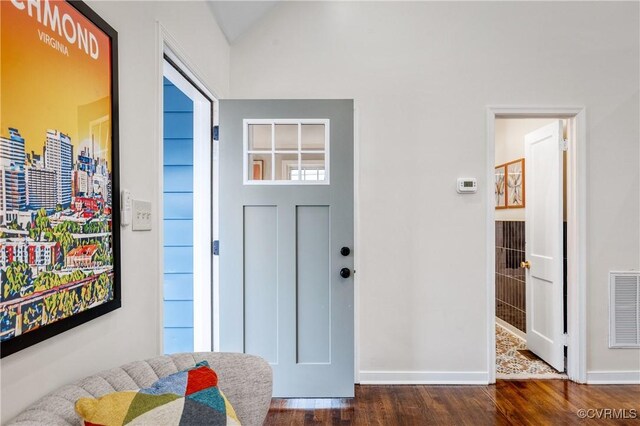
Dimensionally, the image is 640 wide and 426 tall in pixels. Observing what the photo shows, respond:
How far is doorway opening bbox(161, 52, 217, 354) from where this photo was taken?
2475mm

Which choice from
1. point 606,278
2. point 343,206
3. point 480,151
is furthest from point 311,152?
point 606,278

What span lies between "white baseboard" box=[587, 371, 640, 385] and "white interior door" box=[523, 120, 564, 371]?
7.8 inches

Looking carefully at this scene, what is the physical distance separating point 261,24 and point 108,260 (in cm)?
220

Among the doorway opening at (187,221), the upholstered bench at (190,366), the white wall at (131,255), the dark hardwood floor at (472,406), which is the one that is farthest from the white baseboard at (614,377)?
the white wall at (131,255)

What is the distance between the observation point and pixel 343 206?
238 cm

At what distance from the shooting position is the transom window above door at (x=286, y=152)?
95.3 inches

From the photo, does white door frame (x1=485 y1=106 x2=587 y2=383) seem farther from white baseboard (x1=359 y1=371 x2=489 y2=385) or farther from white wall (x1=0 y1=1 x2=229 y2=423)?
white wall (x1=0 y1=1 x2=229 y2=423)

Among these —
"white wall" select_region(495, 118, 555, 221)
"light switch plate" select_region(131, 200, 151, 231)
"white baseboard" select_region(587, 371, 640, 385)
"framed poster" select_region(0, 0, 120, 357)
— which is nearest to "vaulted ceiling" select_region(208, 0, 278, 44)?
"framed poster" select_region(0, 0, 120, 357)

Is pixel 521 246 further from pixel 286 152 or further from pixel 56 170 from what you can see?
pixel 56 170

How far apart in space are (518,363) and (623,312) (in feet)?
2.89

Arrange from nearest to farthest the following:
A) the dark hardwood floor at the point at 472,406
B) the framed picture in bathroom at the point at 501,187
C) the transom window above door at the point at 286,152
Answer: the dark hardwood floor at the point at 472,406
the transom window above door at the point at 286,152
the framed picture in bathroom at the point at 501,187

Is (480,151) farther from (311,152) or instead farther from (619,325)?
(619,325)

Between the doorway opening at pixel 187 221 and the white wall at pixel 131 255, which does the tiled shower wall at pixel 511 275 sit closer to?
the doorway opening at pixel 187 221

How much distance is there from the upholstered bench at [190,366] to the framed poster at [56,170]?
17 cm
